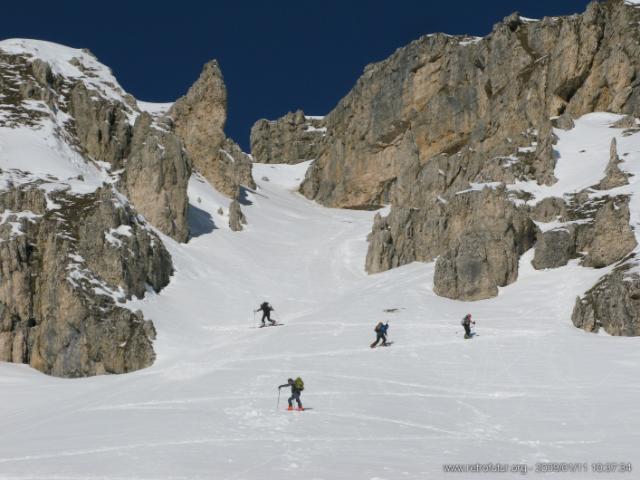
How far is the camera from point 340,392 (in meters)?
23.2

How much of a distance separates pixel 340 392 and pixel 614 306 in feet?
58.1

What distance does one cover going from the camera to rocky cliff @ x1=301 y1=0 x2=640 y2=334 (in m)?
44.4

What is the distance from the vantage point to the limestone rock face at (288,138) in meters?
131

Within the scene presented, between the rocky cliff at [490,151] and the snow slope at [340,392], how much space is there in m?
2.58

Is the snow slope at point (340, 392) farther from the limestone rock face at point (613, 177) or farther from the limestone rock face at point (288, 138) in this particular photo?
the limestone rock face at point (288, 138)

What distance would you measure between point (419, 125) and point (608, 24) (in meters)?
29.1

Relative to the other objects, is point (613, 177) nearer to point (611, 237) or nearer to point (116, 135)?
point (611, 237)

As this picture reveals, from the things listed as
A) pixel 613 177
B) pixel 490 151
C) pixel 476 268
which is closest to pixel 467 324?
pixel 476 268

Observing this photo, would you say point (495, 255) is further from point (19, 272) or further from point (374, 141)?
point (374, 141)

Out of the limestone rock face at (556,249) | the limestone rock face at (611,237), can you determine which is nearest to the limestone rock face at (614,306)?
the limestone rock face at (611,237)

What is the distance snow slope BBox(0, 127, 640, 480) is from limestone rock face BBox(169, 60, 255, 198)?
2570 cm

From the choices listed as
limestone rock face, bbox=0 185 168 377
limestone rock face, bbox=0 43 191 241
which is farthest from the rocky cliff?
limestone rock face, bbox=0 185 168 377

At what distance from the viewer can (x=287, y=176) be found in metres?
116

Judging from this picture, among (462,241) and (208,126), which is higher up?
(208,126)
